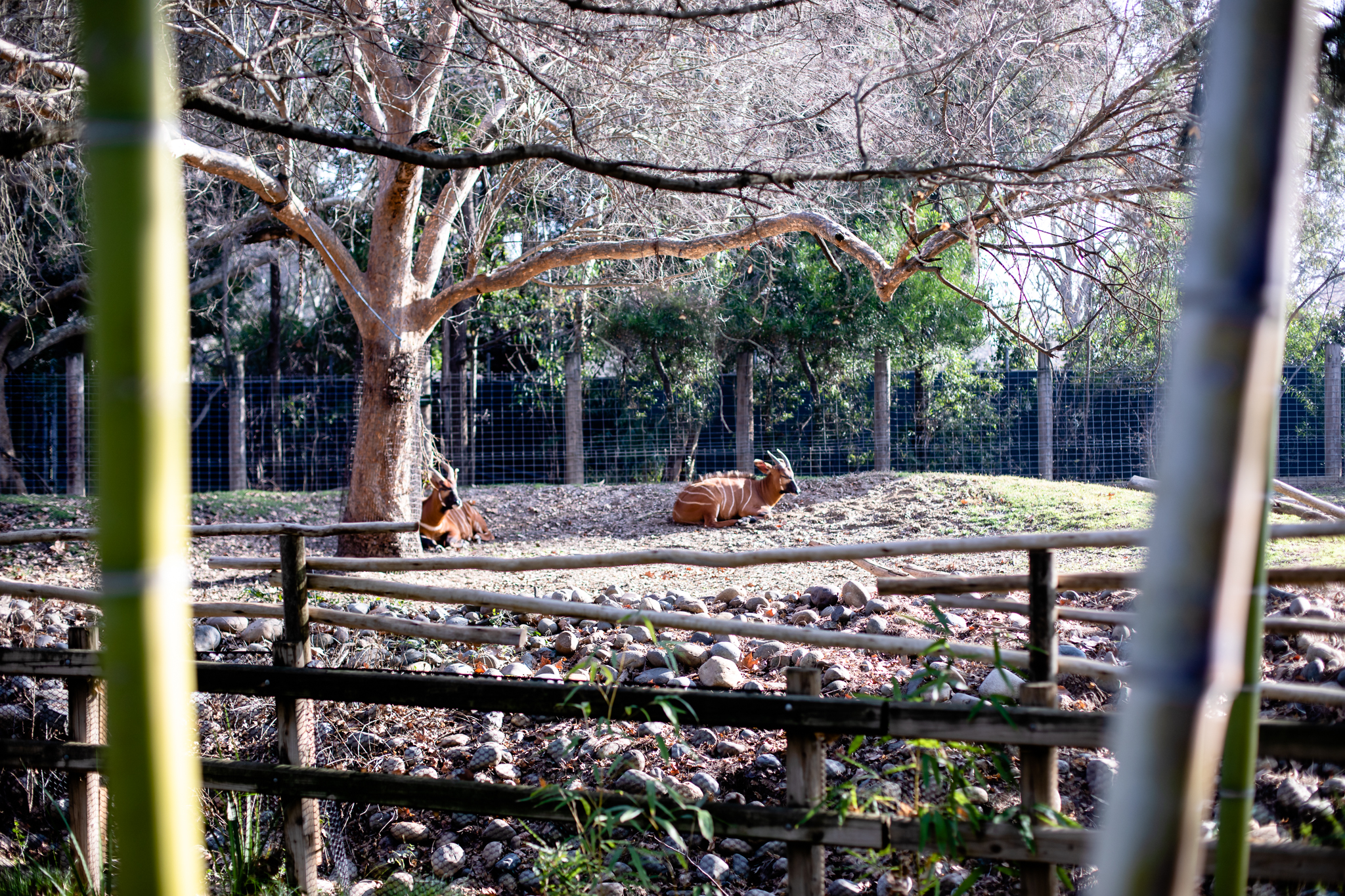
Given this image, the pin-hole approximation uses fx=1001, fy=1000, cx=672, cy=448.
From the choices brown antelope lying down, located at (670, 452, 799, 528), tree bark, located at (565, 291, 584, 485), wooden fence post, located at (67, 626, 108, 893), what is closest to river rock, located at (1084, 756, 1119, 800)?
wooden fence post, located at (67, 626, 108, 893)

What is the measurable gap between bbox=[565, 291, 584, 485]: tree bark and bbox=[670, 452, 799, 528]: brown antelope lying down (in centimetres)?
259

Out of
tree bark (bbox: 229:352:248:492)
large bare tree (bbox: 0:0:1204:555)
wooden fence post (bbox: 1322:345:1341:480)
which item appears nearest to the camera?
large bare tree (bbox: 0:0:1204:555)

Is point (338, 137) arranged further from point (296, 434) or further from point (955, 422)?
point (296, 434)

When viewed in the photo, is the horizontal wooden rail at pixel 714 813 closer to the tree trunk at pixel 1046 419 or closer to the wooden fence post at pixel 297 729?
the wooden fence post at pixel 297 729

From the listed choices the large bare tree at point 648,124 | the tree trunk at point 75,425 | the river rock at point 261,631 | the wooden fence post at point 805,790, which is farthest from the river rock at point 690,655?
the tree trunk at point 75,425

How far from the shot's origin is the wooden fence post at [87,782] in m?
3.48

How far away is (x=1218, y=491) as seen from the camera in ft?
2.56

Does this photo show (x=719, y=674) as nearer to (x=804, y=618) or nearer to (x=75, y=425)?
(x=804, y=618)

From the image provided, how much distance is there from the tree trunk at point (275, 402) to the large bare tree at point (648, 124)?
4325 mm

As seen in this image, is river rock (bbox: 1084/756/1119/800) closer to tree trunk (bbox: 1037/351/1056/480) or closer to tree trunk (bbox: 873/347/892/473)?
tree trunk (bbox: 873/347/892/473)

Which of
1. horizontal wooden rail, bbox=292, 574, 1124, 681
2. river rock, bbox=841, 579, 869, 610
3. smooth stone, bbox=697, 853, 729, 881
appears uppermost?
horizontal wooden rail, bbox=292, 574, 1124, 681

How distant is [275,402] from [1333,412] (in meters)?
14.0

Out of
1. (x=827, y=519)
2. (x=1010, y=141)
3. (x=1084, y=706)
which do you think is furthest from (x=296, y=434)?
(x=1084, y=706)

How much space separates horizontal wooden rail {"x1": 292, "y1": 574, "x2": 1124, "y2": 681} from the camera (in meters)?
2.94
